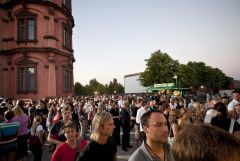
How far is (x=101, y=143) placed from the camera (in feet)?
13.4

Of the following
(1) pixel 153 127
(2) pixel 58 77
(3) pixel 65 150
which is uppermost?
(2) pixel 58 77

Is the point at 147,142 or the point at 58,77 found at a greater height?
the point at 58,77

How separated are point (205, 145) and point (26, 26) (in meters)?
27.6

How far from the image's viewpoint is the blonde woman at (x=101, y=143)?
3779 mm

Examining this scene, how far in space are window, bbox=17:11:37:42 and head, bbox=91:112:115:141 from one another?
78.6ft

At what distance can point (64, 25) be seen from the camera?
2927cm

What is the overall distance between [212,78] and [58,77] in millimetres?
95910

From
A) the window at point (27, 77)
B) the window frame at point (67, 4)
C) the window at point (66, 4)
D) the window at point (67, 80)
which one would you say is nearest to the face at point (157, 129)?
the window at point (27, 77)

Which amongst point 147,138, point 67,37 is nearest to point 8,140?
point 147,138

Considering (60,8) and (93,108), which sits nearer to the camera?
(93,108)

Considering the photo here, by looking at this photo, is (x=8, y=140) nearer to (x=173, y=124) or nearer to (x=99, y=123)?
(x=99, y=123)

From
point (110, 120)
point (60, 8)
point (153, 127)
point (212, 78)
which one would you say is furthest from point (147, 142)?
point (212, 78)

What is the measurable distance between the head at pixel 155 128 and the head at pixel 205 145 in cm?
215

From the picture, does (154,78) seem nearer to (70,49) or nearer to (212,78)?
(70,49)
